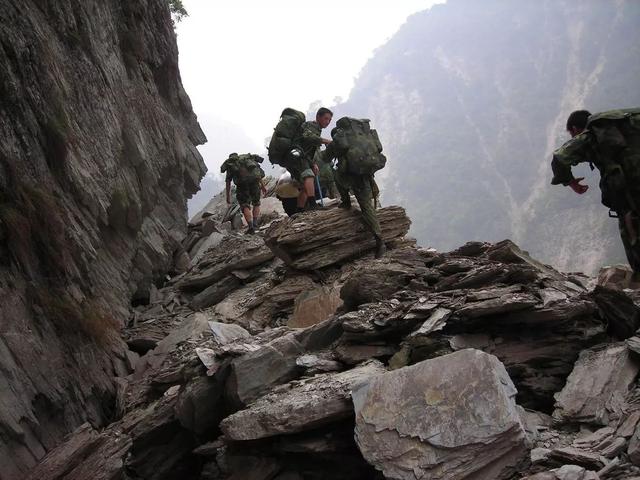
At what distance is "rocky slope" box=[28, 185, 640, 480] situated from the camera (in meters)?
4.42

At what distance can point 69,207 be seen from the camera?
10.0 meters

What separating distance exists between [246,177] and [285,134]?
4.42 meters

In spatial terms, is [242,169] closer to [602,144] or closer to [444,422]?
[602,144]

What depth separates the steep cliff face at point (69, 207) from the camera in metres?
7.38

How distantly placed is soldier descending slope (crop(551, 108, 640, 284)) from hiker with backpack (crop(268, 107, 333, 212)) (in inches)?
270

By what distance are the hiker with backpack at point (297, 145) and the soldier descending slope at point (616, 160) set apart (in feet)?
→ 22.5

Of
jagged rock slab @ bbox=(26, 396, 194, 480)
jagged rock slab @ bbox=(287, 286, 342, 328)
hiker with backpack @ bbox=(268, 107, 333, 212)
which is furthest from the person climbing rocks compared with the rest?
jagged rock slab @ bbox=(26, 396, 194, 480)

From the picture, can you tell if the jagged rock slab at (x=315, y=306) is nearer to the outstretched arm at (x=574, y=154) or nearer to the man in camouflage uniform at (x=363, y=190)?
the man in camouflage uniform at (x=363, y=190)

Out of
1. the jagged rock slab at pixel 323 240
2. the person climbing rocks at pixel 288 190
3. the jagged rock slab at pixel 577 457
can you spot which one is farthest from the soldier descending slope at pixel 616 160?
the person climbing rocks at pixel 288 190

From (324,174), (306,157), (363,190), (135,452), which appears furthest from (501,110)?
(135,452)

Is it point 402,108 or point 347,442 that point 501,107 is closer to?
point 402,108

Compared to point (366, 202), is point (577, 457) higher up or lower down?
lower down

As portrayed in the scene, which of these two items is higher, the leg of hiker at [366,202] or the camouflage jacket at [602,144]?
the leg of hiker at [366,202]

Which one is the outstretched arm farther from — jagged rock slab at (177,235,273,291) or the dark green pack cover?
jagged rock slab at (177,235,273,291)
